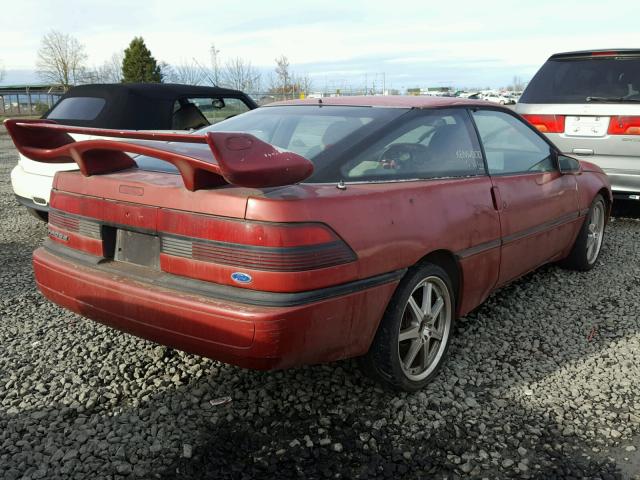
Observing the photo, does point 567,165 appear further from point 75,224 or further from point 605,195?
point 75,224

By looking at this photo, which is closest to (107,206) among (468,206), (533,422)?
(468,206)

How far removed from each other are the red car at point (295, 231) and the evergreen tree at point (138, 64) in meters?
36.7

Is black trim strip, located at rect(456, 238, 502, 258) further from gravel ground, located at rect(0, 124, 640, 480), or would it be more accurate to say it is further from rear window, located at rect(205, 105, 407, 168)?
rear window, located at rect(205, 105, 407, 168)

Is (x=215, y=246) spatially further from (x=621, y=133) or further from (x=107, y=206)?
(x=621, y=133)

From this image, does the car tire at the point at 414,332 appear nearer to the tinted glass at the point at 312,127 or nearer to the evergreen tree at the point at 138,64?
the tinted glass at the point at 312,127

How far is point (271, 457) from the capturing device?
246 centimetres

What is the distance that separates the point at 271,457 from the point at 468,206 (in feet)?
5.33

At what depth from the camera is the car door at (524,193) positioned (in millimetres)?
3572

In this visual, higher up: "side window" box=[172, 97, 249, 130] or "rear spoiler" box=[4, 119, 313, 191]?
"side window" box=[172, 97, 249, 130]

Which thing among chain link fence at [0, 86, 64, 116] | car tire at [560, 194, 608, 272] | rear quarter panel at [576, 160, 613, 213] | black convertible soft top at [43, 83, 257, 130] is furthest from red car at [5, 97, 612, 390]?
chain link fence at [0, 86, 64, 116]

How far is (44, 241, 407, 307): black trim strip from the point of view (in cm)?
230

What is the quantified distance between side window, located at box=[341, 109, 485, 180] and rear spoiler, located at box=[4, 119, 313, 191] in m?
0.52

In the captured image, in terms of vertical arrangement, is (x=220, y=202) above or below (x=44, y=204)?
above

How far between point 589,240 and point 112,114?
455 centimetres
